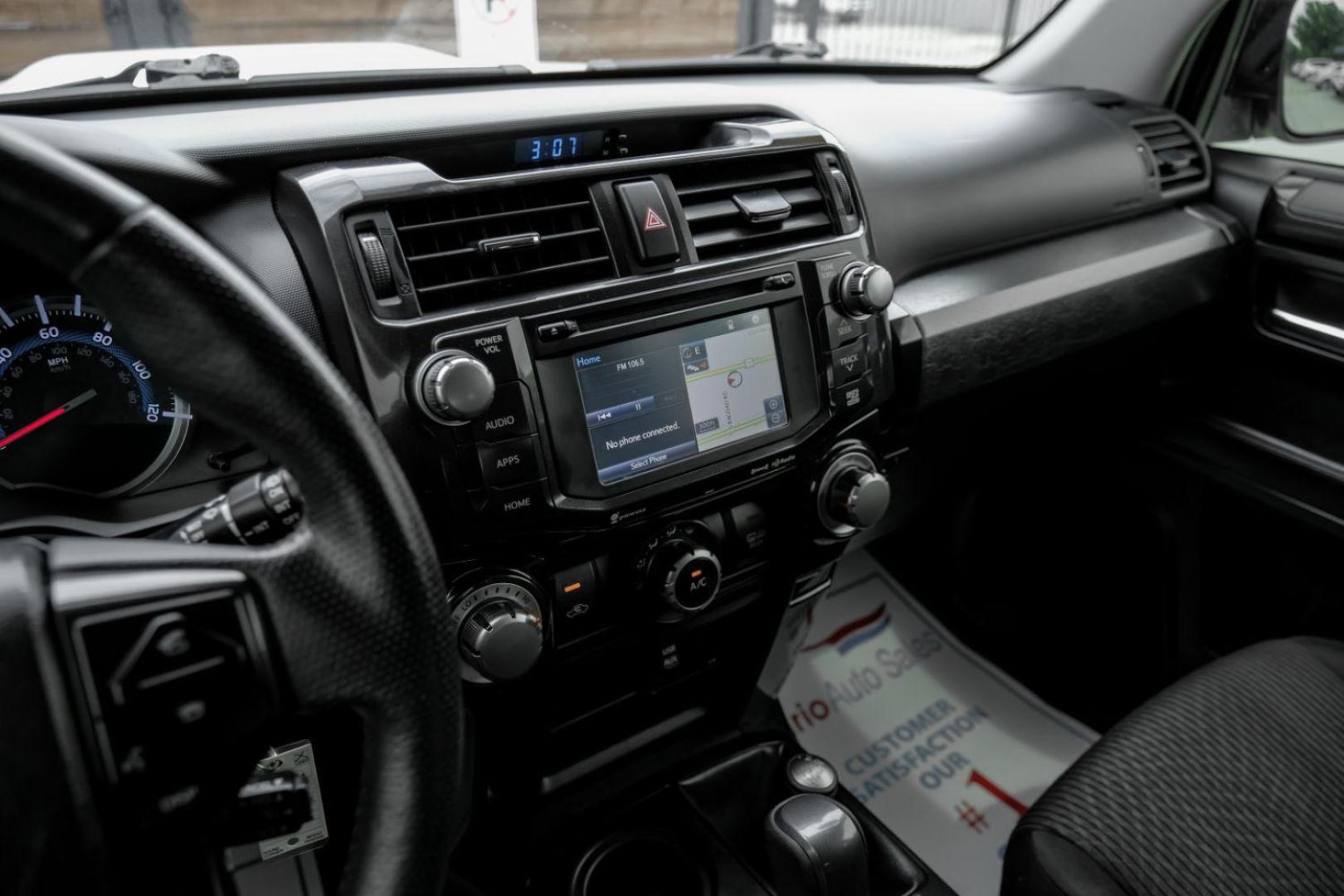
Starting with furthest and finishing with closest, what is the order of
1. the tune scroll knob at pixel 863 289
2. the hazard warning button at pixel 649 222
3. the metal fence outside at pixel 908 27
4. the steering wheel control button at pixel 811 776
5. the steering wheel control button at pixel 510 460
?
the metal fence outside at pixel 908 27, the steering wheel control button at pixel 811 776, the tune scroll knob at pixel 863 289, the hazard warning button at pixel 649 222, the steering wheel control button at pixel 510 460

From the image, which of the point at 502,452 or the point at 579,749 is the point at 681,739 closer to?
the point at 579,749

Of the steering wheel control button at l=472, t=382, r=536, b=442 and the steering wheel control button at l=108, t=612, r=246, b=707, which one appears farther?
the steering wheel control button at l=472, t=382, r=536, b=442

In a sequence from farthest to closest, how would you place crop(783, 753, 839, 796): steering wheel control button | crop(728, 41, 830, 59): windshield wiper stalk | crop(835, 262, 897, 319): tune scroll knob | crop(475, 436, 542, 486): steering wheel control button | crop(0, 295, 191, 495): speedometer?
crop(728, 41, 830, 59): windshield wiper stalk
crop(783, 753, 839, 796): steering wheel control button
crop(835, 262, 897, 319): tune scroll knob
crop(475, 436, 542, 486): steering wheel control button
crop(0, 295, 191, 495): speedometer

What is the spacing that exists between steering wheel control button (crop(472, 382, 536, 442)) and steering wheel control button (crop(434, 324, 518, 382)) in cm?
1

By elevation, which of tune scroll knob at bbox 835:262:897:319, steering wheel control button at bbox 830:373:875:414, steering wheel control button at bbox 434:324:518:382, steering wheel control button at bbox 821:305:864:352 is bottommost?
steering wheel control button at bbox 830:373:875:414

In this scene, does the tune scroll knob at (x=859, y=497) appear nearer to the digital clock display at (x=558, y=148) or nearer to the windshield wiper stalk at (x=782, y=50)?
the digital clock display at (x=558, y=148)

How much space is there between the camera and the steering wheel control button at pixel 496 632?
905 millimetres

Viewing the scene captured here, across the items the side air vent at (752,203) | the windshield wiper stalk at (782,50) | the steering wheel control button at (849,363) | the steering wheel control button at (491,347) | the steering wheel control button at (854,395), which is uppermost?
the windshield wiper stalk at (782,50)

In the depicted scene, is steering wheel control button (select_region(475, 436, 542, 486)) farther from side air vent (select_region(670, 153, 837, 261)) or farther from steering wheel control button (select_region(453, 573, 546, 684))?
side air vent (select_region(670, 153, 837, 261))

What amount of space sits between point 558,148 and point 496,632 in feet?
1.79

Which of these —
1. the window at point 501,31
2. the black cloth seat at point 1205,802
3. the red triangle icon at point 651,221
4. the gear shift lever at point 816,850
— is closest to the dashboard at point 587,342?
the red triangle icon at point 651,221

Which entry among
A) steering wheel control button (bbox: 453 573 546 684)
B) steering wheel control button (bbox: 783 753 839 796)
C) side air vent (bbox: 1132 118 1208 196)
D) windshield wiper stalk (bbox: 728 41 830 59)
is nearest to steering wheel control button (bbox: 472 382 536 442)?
steering wheel control button (bbox: 453 573 546 684)

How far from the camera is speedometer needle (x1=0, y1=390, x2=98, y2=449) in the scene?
2.67 ft

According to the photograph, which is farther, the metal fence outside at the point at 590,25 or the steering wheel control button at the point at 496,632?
the metal fence outside at the point at 590,25
